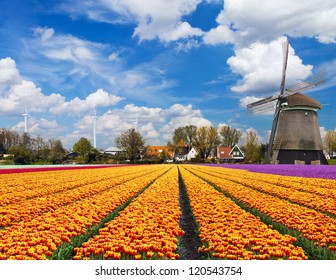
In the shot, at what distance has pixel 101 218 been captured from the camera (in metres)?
9.06

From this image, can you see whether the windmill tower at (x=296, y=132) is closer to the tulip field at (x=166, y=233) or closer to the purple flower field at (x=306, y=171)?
the purple flower field at (x=306, y=171)

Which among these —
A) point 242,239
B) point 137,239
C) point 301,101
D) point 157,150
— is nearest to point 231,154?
point 301,101

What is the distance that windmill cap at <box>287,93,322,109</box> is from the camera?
181 feet

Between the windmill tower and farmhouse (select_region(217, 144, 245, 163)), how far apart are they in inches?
1439

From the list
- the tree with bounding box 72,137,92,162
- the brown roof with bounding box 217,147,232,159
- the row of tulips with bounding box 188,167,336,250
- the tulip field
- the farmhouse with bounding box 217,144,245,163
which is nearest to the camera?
the tulip field

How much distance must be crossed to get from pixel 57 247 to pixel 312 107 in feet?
185

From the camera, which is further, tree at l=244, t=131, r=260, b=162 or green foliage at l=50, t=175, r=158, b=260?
tree at l=244, t=131, r=260, b=162

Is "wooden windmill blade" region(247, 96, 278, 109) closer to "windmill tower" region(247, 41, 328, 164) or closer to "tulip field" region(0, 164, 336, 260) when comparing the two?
"windmill tower" region(247, 41, 328, 164)

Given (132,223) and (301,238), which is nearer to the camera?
(301,238)

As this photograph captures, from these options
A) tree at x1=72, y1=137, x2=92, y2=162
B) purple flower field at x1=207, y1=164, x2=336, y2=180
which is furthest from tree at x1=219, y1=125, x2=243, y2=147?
purple flower field at x1=207, y1=164, x2=336, y2=180

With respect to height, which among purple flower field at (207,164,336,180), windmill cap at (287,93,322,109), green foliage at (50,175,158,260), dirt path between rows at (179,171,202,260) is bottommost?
dirt path between rows at (179,171,202,260)

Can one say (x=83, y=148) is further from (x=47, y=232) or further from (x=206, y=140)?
Answer: (x=47, y=232)
